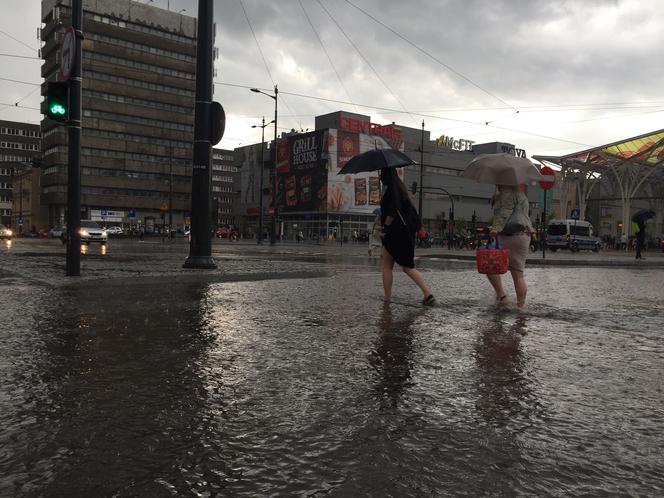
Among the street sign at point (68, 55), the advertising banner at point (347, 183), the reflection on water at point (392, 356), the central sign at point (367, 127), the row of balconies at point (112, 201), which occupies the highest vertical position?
the central sign at point (367, 127)

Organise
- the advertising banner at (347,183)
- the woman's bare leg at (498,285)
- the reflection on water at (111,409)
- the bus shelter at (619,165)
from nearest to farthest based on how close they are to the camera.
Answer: the reflection on water at (111,409) < the woman's bare leg at (498,285) < the bus shelter at (619,165) < the advertising banner at (347,183)

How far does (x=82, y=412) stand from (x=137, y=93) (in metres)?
99.4

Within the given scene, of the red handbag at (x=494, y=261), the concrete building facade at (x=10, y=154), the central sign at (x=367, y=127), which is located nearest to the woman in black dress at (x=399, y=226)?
the red handbag at (x=494, y=261)

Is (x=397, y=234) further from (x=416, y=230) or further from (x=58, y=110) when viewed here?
(x=58, y=110)

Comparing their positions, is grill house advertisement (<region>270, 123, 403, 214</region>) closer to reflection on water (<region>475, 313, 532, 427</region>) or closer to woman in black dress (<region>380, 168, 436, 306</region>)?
woman in black dress (<region>380, 168, 436, 306</region>)

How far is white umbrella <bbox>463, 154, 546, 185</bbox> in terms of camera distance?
7371 mm

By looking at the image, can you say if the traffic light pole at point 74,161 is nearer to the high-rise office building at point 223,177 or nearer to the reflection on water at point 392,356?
the reflection on water at point 392,356

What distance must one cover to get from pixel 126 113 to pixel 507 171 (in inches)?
3726

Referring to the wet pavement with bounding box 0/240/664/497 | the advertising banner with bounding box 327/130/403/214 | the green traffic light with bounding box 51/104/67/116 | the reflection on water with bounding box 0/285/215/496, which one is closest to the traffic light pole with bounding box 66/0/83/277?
the green traffic light with bounding box 51/104/67/116

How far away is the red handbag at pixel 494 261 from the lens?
705 centimetres

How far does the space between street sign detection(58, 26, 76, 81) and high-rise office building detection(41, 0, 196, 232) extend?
84.3m

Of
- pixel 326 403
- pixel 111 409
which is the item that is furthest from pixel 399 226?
pixel 111 409

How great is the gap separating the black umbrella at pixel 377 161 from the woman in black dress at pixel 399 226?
0.10m

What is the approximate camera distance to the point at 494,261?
7.08 metres
